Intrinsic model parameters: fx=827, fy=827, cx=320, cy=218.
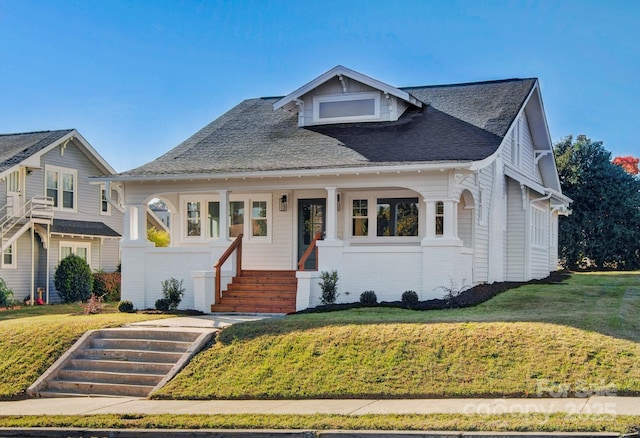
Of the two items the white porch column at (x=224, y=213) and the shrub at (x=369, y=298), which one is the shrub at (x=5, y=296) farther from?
the shrub at (x=369, y=298)

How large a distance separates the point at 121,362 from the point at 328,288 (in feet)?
19.7

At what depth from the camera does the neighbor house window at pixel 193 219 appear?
2409 centimetres

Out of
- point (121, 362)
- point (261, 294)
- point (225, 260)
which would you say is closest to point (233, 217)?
point (225, 260)

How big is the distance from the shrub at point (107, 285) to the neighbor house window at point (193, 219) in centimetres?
986

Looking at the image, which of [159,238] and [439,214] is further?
[159,238]

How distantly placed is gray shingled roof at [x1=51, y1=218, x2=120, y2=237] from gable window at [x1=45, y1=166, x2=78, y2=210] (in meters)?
0.70

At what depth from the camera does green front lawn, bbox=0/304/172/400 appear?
570 inches

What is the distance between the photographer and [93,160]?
34500 mm

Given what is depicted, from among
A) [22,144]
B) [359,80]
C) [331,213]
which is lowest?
[331,213]

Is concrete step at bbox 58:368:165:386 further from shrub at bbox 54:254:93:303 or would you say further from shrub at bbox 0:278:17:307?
shrub at bbox 54:254:93:303

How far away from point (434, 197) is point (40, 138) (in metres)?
19.7

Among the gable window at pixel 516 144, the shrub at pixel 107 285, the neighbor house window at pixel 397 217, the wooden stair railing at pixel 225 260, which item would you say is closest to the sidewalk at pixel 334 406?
the wooden stair railing at pixel 225 260

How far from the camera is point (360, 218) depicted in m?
22.6

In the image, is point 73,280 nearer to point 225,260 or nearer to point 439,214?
point 225,260
